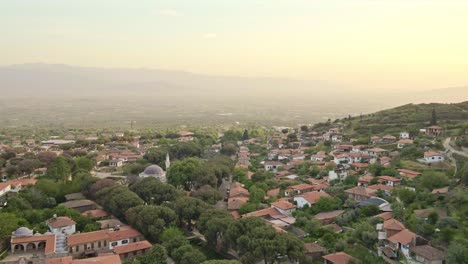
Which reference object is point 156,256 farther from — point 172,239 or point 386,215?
point 386,215

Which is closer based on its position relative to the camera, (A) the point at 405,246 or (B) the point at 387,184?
(A) the point at 405,246

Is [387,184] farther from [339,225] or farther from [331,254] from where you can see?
[331,254]

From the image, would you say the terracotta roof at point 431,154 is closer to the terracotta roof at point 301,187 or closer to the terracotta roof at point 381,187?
the terracotta roof at point 381,187

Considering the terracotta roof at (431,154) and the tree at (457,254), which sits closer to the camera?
the tree at (457,254)

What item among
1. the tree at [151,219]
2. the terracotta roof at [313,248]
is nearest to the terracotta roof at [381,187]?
the terracotta roof at [313,248]

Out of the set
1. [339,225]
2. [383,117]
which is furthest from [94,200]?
[383,117]

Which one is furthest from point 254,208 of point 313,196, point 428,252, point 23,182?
point 23,182

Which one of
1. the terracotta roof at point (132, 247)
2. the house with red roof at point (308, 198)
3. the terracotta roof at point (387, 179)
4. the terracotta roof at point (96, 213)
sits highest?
the terracotta roof at point (387, 179)

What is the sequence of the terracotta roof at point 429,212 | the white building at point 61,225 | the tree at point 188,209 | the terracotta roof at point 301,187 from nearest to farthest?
the terracotta roof at point 429,212 < the white building at point 61,225 < the tree at point 188,209 < the terracotta roof at point 301,187
